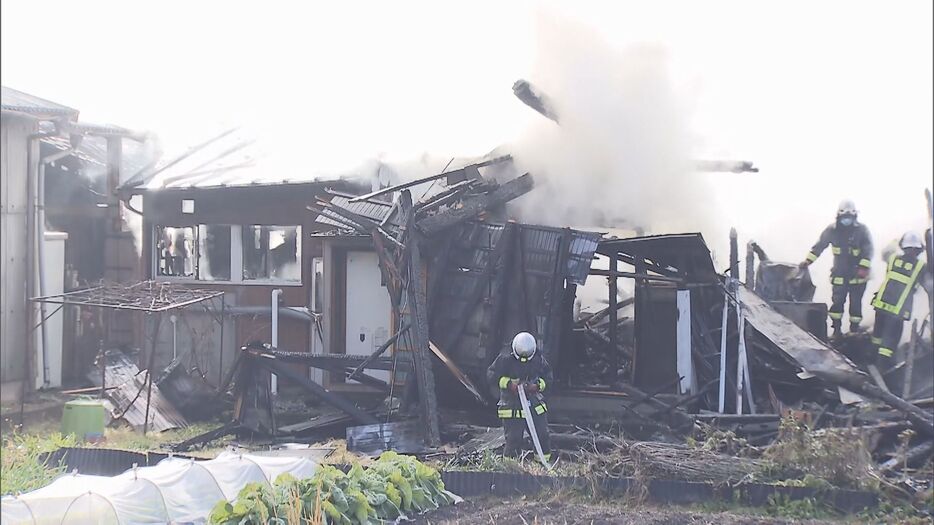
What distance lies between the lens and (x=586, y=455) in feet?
31.6

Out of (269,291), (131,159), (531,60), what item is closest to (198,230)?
(269,291)

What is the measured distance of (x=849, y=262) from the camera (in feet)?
44.3

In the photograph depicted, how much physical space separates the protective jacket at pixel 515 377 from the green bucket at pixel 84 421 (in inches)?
226

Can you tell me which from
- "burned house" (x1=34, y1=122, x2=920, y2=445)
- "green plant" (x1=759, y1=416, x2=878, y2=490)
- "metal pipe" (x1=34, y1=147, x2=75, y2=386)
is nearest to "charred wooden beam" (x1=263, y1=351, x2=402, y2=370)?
"burned house" (x1=34, y1=122, x2=920, y2=445)

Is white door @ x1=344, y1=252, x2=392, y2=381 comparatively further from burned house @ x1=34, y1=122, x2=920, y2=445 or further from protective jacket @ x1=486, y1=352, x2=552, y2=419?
protective jacket @ x1=486, y1=352, x2=552, y2=419

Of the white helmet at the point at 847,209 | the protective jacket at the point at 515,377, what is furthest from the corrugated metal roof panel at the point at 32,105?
the white helmet at the point at 847,209

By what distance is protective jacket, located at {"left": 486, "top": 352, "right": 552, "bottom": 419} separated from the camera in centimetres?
973

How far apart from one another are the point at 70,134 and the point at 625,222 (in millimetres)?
9184

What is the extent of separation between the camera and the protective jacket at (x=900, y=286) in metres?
12.6

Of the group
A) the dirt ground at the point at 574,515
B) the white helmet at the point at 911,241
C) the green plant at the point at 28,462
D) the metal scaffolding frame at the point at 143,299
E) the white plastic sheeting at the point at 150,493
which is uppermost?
the white helmet at the point at 911,241

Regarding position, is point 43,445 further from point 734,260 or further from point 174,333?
point 734,260

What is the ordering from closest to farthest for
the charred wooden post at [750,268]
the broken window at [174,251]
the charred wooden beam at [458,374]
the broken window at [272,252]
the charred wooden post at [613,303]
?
1. the charred wooden beam at [458,374]
2. the charred wooden post at [613,303]
3. the charred wooden post at [750,268]
4. the broken window at [272,252]
5. the broken window at [174,251]

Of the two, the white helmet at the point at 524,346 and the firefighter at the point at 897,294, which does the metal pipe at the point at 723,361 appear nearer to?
the firefighter at the point at 897,294

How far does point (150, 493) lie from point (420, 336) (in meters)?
4.75
